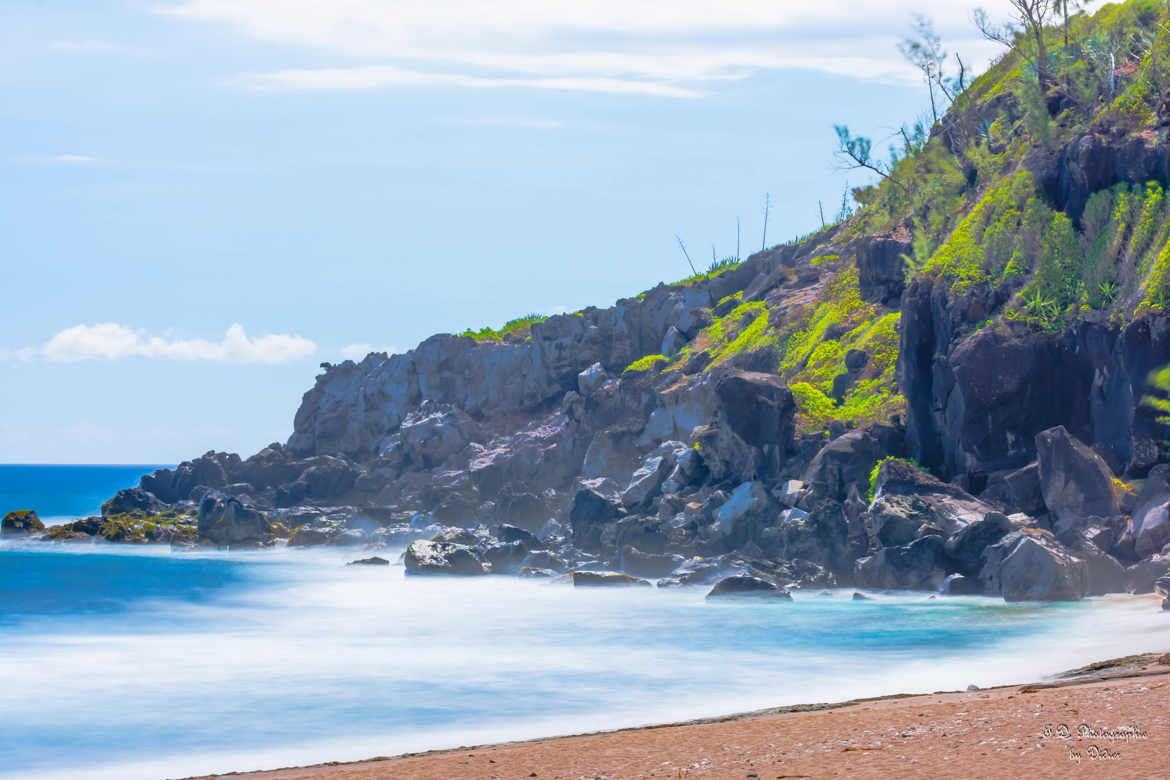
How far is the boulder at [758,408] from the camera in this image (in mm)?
53406

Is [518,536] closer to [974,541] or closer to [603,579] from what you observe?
[603,579]

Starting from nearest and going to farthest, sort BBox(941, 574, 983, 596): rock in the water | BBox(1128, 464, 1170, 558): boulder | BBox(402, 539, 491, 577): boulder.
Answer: BBox(1128, 464, 1170, 558): boulder, BBox(941, 574, 983, 596): rock in the water, BBox(402, 539, 491, 577): boulder

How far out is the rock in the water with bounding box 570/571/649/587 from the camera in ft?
154

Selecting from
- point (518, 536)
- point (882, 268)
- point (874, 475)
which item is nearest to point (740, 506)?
point (874, 475)

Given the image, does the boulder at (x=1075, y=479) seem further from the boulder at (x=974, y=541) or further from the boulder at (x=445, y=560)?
the boulder at (x=445, y=560)

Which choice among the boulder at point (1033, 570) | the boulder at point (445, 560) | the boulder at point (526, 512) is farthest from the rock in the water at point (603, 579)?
the boulder at point (526, 512)

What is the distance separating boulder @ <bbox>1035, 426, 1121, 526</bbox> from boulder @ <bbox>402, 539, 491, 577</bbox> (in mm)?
27413

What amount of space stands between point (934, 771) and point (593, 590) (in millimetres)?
34837

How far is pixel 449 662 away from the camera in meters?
31.2

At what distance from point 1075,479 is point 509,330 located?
7177 cm

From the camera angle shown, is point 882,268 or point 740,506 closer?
point 740,506

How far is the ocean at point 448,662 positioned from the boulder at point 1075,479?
521 cm

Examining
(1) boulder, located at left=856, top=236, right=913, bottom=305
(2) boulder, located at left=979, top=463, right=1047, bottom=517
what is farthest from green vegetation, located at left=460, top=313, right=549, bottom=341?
(2) boulder, located at left=979, top=463, right=1047, bottom=517

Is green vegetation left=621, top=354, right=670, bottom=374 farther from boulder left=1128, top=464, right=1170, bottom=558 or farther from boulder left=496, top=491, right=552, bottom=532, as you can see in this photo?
boulder left=1128, top=464, right=1170, bottom=558
